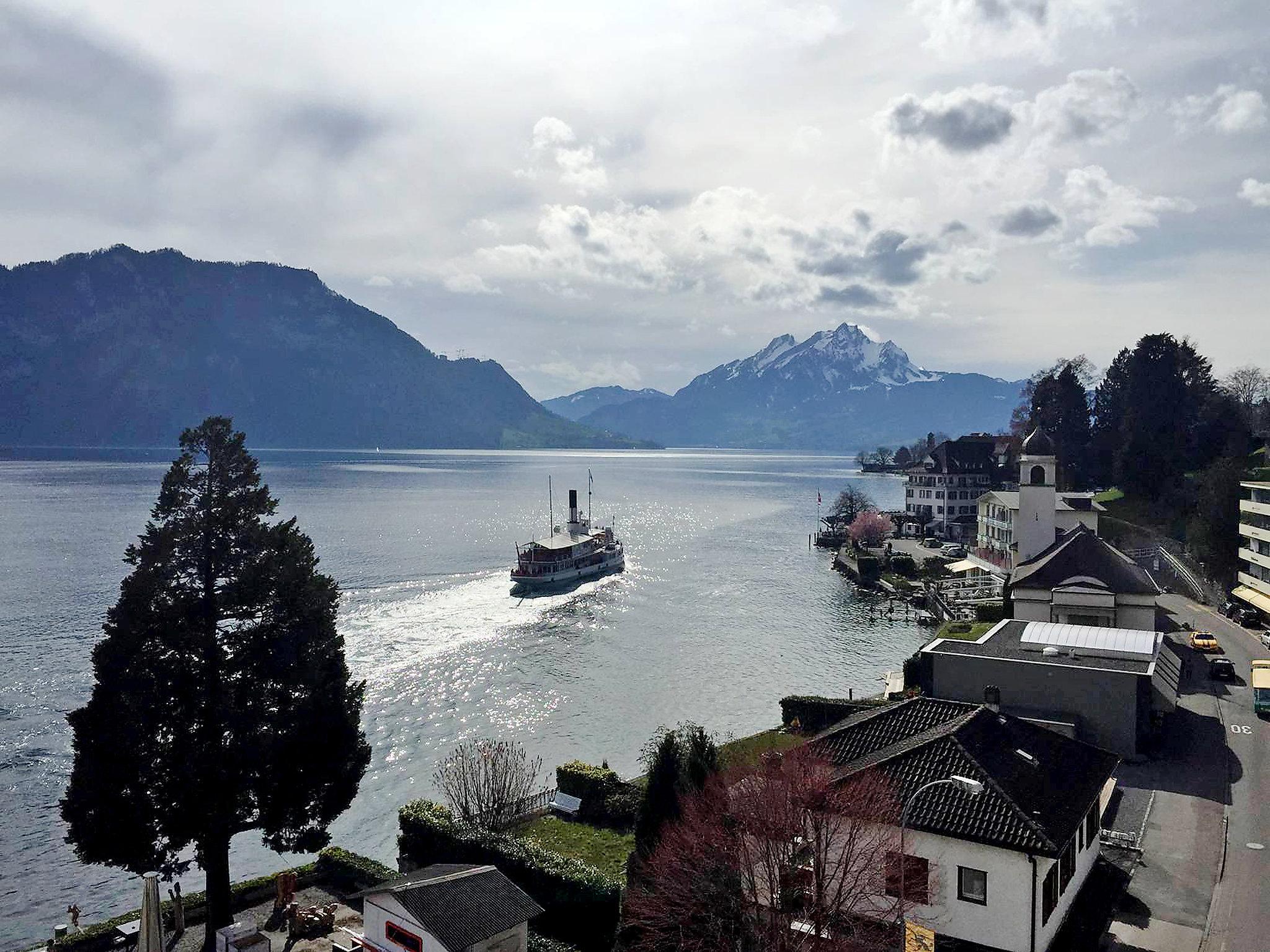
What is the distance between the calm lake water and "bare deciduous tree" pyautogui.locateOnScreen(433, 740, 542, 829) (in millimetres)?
3996

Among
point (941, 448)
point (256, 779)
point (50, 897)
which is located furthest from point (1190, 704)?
point (941, 448)

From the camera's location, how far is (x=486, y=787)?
30281 mm

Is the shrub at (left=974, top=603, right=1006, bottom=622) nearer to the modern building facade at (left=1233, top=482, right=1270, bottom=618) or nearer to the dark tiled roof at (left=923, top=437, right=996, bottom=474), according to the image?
the modern building facade at (left=1233, top=482, right=1270, bottom=618)

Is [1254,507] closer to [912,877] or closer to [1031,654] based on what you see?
[1031,654]

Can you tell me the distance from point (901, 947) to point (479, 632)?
51636mm

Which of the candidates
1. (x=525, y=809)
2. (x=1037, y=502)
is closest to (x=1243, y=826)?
(x=525, y=809)

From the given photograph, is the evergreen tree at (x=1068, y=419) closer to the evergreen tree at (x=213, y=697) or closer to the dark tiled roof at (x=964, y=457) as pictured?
the dark tiled roof at (x=964, y=457)

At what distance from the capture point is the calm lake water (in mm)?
34281

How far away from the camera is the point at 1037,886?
18.7 meters

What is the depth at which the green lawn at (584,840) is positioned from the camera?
1070 inches

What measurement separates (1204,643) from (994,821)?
127ft

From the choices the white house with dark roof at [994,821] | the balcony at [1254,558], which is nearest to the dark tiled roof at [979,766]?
the white house with dark roof at [994,821]

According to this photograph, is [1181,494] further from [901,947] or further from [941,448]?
[901,947]

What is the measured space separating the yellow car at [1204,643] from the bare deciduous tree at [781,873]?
39.4m
